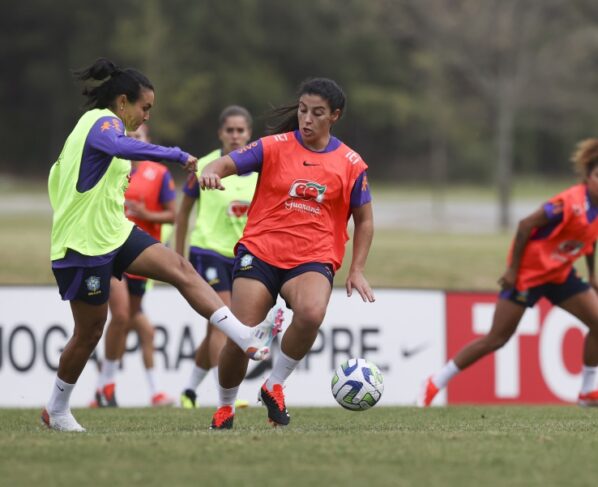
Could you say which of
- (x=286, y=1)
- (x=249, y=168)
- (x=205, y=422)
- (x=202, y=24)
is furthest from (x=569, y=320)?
(x=286, y=1)

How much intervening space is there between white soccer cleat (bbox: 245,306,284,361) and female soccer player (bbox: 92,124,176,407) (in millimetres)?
3930

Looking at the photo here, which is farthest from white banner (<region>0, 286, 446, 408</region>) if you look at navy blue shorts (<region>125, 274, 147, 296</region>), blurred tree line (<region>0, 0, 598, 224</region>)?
blurred tree line (<region>0, 0, 598, 224</region>)

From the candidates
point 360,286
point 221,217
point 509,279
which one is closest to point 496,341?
point 509,279

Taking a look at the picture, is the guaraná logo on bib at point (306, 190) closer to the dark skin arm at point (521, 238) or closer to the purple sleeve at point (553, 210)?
the dark skin arm at point (521, 238)

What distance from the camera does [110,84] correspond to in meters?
7.09

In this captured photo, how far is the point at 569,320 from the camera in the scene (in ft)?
42.9

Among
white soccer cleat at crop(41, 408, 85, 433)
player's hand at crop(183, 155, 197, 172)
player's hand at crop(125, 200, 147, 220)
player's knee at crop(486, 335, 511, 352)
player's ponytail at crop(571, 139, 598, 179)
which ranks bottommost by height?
white soccer cleat at crop(41, 408, 85, 433)

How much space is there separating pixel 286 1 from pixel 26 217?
25756 millimetres

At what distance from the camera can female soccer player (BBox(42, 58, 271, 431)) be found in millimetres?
6840

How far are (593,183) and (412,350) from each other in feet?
13.2

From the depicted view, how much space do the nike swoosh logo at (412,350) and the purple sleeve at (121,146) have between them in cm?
678

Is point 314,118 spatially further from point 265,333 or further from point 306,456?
point 306,456

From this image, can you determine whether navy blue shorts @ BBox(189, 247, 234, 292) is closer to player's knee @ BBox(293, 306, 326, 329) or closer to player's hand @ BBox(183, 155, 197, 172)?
player's knee @ BBox(293, 306, 326, 329)

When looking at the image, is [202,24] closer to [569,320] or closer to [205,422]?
[569,320]
